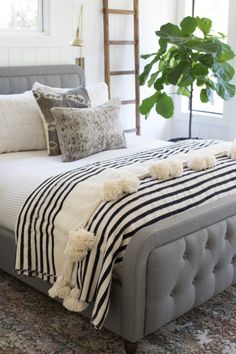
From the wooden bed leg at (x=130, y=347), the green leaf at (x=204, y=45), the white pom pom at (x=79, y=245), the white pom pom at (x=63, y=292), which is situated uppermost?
the green leaf at (x=204, y=45)

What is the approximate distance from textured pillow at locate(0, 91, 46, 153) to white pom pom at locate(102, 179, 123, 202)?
127 centimetres

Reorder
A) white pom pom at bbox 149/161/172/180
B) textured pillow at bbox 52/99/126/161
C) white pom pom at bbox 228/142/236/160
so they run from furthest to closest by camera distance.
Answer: textured pillow at bbox 52/99/126/161 < white pom pom at bbox 228/142/236/160 < white pom pom at bbox 149/161/172/180

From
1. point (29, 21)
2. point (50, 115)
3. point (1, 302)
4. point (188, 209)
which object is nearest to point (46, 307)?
point (1, 302)

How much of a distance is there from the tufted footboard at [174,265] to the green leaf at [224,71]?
2036mm

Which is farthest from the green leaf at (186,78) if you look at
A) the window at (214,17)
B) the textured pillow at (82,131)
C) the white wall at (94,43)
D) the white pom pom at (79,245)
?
the white pom pom at (79,245)

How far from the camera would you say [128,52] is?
5.01m

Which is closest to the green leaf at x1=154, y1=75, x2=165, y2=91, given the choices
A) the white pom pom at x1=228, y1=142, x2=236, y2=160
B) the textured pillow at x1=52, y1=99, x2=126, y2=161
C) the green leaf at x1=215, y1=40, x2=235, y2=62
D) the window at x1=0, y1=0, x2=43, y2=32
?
the green leaf at x1=215, y1=40, x2=235, y2=62

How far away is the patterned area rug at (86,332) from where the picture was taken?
97.6 inches

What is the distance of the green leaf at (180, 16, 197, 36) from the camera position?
441 cm

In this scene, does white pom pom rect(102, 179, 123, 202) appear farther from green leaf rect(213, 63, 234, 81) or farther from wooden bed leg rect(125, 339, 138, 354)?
green leaf rect(213, 63, 234, 81)

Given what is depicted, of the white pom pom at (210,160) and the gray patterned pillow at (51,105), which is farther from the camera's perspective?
the gray patterned pillow at (51,105)

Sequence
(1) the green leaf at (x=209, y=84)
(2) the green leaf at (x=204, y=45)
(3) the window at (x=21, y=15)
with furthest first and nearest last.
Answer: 1. (1) the green leaf at (x=209, y=84)
2. (2) the green leaf at (x=204, y=45)
3. (3) the window at (x=21, y=15)

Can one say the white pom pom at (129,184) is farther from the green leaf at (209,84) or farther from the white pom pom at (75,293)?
the green leaf at (209,84)

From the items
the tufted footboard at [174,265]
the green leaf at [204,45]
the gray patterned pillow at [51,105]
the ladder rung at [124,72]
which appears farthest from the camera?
the ladder rung at [124,72]
